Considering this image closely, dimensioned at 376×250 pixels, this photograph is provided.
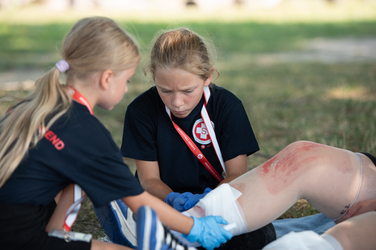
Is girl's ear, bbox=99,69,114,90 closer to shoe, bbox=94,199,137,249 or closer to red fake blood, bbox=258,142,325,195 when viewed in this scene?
shoe, bbox=94,199,137,249

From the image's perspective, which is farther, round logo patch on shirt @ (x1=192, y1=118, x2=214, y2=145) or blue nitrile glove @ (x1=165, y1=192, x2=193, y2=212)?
round logo patch on shirt @ (x1=192, y1=118, x2=214, y2=145)

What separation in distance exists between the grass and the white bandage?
27.1 inches

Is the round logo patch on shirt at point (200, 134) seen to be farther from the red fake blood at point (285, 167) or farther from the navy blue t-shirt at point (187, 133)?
the red fake blood at point (285, 167)

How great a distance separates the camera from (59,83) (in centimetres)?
135

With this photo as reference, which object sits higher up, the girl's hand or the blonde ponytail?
the blonde ponytail

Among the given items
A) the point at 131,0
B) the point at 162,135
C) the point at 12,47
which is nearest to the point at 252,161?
the point at 162,135

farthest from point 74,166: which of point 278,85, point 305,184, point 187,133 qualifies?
point 278,85

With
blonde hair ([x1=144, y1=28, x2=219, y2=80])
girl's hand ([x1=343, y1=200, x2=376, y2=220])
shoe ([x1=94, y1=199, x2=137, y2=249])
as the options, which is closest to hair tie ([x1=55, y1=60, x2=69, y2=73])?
blonde hair ([x1=144, y1=28, x2=219, y2=80])

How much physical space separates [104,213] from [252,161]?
1.43 metres

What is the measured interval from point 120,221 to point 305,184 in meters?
0.76

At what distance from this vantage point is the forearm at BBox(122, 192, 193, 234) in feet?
4.35

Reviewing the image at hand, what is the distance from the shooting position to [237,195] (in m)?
1.54

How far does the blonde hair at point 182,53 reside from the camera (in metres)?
1.72

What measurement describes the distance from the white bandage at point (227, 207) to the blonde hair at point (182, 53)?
0.55 metres
